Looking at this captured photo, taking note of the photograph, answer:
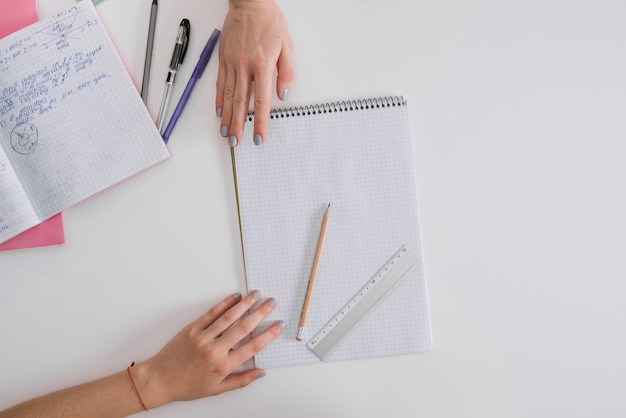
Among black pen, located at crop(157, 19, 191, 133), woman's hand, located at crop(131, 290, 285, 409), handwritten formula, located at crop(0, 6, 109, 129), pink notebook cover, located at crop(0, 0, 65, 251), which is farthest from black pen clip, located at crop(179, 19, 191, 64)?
woman's hand, located at crop(131, 290, 285, 409)

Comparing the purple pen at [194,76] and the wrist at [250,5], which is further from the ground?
the wrist at [250,5]

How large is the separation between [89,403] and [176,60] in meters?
0.58

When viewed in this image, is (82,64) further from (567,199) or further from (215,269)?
→ (567,199)

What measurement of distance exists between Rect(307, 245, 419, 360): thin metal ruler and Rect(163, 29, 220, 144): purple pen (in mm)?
419

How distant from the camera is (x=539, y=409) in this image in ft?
3.18

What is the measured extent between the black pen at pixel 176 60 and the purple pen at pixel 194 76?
0.02 metres

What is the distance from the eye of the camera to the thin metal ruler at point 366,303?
0.97 m

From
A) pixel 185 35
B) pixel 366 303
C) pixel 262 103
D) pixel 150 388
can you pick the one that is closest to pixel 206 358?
pixel 150 388

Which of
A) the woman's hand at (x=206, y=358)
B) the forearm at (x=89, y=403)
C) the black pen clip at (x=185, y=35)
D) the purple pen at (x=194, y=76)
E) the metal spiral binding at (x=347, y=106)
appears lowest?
the forearm at (x=89, y=403)

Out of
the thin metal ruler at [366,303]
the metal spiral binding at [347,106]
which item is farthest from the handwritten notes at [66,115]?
the thin metal ruler at [366,303]

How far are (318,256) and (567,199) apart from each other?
424 millimetres

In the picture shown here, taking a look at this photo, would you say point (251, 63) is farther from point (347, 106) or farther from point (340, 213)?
point (340, 213)

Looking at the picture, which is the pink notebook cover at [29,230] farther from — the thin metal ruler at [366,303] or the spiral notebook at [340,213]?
the thin metal ruler at [366,303]

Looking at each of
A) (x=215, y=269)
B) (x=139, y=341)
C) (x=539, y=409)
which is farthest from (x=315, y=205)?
(x=539, y=409)
